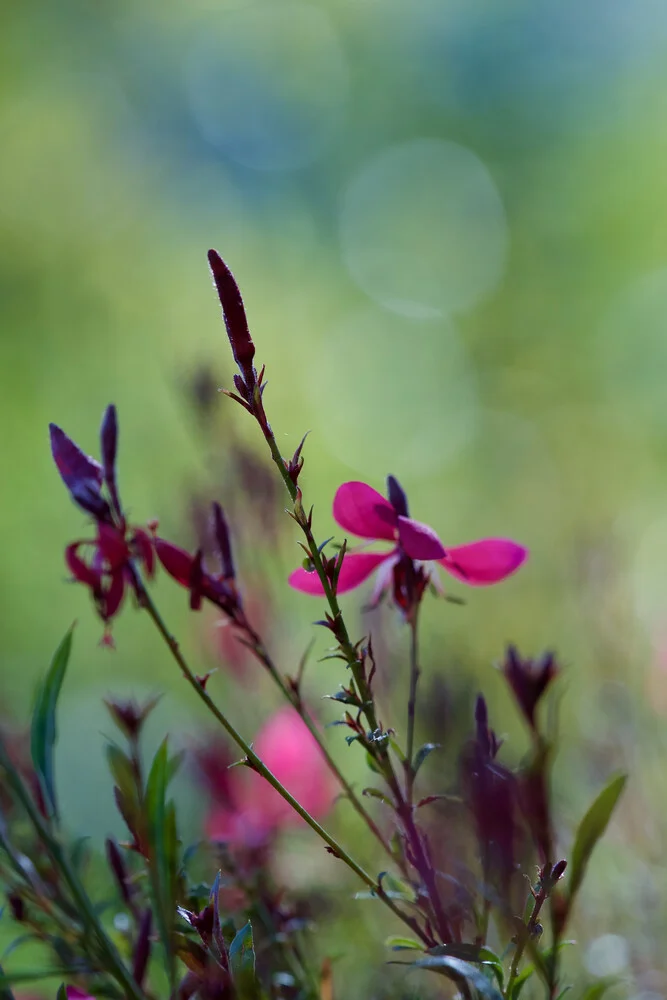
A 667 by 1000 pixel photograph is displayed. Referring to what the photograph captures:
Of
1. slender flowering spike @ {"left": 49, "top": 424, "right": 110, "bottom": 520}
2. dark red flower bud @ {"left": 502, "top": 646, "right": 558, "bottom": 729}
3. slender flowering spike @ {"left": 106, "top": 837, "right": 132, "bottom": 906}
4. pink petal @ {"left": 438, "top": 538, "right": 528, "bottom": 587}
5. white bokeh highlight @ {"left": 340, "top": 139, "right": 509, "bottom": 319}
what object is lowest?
slender flowering spike @ {"left": 106, "top": 837, "right": 132, "bottom": 906}

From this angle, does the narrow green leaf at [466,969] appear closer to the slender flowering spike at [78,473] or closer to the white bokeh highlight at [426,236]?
the slender flowering spike at [78,473]

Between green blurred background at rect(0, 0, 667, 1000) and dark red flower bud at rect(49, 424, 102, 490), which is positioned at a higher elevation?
green blurred background at rect(0, 0, 667, 1000)

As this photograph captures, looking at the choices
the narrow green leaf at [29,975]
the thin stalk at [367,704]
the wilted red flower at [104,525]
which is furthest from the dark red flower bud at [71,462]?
the narrow green leaf at [29,975]

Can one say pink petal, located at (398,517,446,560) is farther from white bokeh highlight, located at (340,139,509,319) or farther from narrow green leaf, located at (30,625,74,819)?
white bokeh highlight, located at (340,139,509,319)

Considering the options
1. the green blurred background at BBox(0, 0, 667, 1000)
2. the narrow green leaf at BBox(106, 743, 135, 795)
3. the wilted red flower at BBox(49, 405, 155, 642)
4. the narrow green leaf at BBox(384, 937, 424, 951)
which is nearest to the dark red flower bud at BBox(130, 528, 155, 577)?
the wilted red flower at BBox(49, 405, 155, 642)

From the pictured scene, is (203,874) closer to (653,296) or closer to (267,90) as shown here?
(653,296)

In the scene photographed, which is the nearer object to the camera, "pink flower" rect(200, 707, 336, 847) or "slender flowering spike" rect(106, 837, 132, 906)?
"slender flowering spike" rect(106, 837, 132, 906)

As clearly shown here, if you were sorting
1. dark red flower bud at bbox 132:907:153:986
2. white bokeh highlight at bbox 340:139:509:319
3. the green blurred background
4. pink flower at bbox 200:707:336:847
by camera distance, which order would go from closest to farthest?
1. dark red flower bud at bbox 132:907:153:986
2. pink flower at bbox 200:707:336:847
3. the green blurred background
4. white bokeh highlight at bbox 340:139:509:319

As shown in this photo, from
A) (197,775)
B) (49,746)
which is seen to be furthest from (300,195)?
(49,746)
